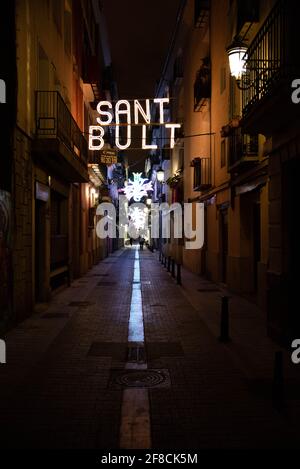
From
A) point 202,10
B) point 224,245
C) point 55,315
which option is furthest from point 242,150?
point 202,10

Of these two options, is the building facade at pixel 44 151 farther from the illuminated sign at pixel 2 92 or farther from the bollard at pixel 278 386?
the bollard at pixel 278 386

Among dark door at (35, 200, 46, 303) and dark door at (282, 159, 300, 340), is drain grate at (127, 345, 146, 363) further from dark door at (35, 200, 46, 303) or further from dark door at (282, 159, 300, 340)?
dark door at (35, 200, 46, 303)

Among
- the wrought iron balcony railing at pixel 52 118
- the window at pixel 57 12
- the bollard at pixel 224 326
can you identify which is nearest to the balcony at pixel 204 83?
the window at pixel 57 12

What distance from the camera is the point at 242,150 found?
15062 millimetres

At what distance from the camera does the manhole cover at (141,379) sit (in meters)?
7.27

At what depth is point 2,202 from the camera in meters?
10.1

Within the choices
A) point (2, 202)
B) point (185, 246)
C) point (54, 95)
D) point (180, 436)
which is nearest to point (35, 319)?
point (2, 202)

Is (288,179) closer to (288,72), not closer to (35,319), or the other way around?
(288,72)

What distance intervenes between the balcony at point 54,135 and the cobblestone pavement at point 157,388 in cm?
464

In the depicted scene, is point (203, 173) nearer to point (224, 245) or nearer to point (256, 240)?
point (224, 245)

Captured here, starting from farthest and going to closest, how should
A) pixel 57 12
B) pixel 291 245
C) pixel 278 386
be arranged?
pixel 57 12 → pixel 291 245 → pixel 278 386

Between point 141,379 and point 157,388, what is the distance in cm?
54

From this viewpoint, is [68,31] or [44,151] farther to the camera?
[68,31]

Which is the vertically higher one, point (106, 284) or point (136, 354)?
point (106, 284)
